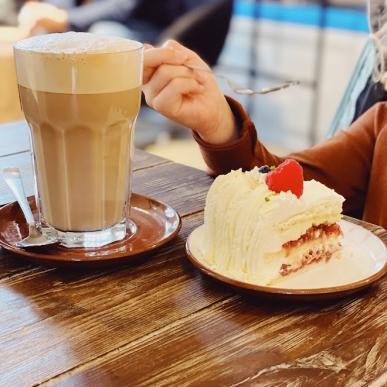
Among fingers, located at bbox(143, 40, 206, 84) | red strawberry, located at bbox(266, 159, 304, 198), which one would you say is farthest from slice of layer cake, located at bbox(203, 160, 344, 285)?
fingers, located at bbox(143, 40, 206, 84)

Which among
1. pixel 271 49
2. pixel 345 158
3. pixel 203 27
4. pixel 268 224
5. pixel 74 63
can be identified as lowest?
pixel 271 49

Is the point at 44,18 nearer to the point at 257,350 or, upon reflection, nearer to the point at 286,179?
the point at 286,179

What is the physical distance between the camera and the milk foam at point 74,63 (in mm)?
773

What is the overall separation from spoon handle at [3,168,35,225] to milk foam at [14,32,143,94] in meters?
0.17

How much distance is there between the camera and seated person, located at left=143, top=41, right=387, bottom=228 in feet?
3.54

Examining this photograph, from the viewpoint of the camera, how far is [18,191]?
3.08 ft

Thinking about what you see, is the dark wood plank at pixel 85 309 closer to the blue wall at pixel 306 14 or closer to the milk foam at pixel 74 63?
the milk foam at pixel 74 63

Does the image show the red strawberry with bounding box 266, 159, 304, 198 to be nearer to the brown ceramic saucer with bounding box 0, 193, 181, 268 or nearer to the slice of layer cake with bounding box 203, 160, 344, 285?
the slice of layer cake with bounding box 203, 160, 344, 285

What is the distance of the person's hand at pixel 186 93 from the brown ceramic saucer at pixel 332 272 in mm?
296

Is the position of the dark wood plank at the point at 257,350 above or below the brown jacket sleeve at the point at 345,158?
above

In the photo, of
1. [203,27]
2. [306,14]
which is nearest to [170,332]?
[203,27]

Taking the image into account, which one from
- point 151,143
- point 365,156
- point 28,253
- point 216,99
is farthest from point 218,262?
point 151,143

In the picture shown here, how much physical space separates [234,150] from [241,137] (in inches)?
1.1

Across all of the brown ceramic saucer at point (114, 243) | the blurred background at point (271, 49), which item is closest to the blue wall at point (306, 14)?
the blurred background at point (271, 49)
